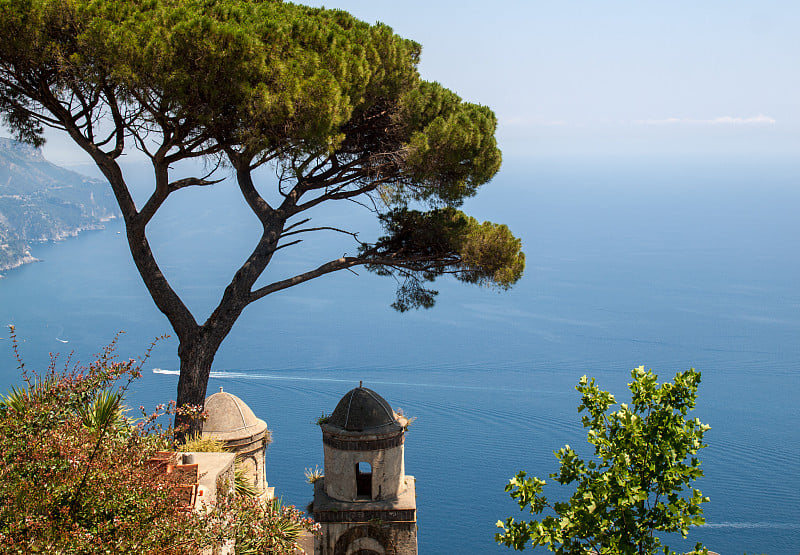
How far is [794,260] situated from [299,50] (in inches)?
3391

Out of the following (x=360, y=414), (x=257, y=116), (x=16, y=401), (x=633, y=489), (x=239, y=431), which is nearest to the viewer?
(x=633, y=489)

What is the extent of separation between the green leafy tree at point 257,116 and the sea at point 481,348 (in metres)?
1.75

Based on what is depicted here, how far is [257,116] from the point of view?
827 centimetres

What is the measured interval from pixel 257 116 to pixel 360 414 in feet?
12.2

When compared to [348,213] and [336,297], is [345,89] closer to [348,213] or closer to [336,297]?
[336,297]

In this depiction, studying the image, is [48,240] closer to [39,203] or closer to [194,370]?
[39,203]

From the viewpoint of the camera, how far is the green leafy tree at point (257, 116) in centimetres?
784

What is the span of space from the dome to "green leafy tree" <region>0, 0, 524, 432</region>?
0.93 meters

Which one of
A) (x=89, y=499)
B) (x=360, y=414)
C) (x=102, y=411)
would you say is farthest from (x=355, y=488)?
(x=89, y=499)

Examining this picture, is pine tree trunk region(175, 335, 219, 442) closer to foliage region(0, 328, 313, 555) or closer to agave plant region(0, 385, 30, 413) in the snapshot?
agave plant region(0, 385, 30, 413)

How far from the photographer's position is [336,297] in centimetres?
6225

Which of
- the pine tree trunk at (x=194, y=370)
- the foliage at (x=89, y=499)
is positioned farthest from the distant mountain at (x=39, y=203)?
the foliage at (x=89, y=499)

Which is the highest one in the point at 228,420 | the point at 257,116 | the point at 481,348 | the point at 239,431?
the point at 257,116

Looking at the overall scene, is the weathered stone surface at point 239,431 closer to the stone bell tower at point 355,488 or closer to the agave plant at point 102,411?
the stone bell tower at point 355,488
